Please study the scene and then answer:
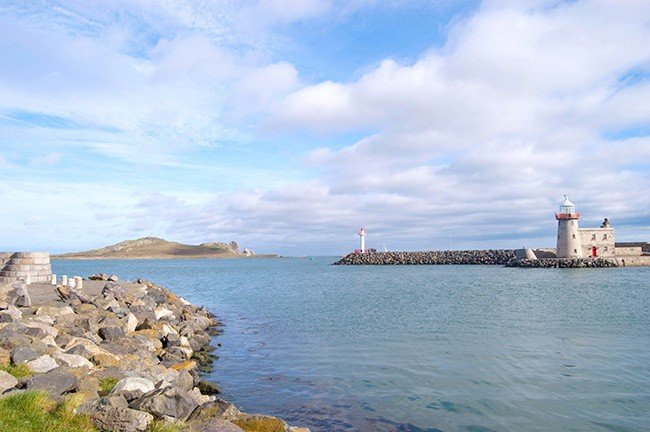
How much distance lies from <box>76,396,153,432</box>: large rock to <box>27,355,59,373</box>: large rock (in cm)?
303

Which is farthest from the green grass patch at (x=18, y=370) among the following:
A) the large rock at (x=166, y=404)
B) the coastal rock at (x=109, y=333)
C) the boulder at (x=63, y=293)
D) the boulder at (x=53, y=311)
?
the boulder at (x=63, y=293)

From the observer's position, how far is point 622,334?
23797 mm

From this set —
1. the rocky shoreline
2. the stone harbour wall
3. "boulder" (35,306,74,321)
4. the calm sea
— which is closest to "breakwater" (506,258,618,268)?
the calm sea

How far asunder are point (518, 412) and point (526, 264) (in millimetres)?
82698

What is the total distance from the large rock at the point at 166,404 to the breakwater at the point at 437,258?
103m

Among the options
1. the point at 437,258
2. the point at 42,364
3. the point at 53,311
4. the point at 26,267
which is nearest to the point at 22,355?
the point at 42,364

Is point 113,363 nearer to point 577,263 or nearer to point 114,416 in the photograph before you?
point 114,416

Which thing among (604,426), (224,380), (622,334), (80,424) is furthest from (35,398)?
(622,334)

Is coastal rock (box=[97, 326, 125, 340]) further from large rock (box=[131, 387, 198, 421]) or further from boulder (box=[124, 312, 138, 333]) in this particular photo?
large rock (box=[131, 387, 198, 421])

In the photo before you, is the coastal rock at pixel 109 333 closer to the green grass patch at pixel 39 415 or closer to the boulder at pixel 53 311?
the boulder at pixel 53 311

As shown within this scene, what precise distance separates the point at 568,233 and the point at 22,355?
81.9m

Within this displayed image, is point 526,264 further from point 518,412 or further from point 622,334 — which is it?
point 518,412

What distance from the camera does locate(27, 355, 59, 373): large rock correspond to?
1070 centimetres

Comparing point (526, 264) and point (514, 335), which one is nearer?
point (514, 335)
